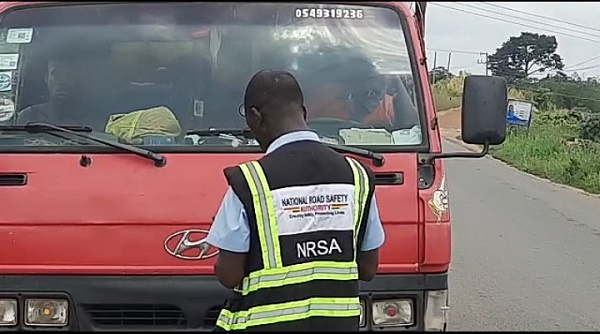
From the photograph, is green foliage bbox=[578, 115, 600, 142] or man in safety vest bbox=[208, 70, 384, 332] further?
green foliage bbox=[578, 115, 600, 142]

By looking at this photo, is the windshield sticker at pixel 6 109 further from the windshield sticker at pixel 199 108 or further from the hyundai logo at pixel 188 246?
the hyundai logo at pixel 188 246

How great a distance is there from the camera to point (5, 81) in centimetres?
447

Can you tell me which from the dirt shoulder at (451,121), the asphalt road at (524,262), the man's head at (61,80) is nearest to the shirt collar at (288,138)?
the man's head at (61,80)

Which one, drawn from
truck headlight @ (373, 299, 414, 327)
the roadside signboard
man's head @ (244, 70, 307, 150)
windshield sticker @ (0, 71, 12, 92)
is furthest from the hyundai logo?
the roadside signboard

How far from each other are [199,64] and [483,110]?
1242 millimetres

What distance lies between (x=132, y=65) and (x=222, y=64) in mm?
393

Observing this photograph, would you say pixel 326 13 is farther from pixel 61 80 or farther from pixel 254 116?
pixel 254 116

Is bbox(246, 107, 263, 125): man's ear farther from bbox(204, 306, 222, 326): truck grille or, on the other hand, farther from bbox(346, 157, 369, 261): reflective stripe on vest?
bbox(204, 306, 222, 326): truck grille

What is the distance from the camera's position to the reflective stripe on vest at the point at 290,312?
313 cm

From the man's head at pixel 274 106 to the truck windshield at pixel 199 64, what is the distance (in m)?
1.10

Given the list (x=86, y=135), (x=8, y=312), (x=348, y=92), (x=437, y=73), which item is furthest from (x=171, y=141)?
(x=437, y=73)

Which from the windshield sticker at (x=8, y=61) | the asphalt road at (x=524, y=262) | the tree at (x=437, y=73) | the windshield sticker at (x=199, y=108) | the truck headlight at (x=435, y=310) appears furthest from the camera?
the asphalt road at (x=524, y=262)

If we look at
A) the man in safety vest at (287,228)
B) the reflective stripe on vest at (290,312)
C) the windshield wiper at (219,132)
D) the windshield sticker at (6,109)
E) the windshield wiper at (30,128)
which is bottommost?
the reflective stripe on vest at (290,312)

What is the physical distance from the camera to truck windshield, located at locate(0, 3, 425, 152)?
4371 mm
